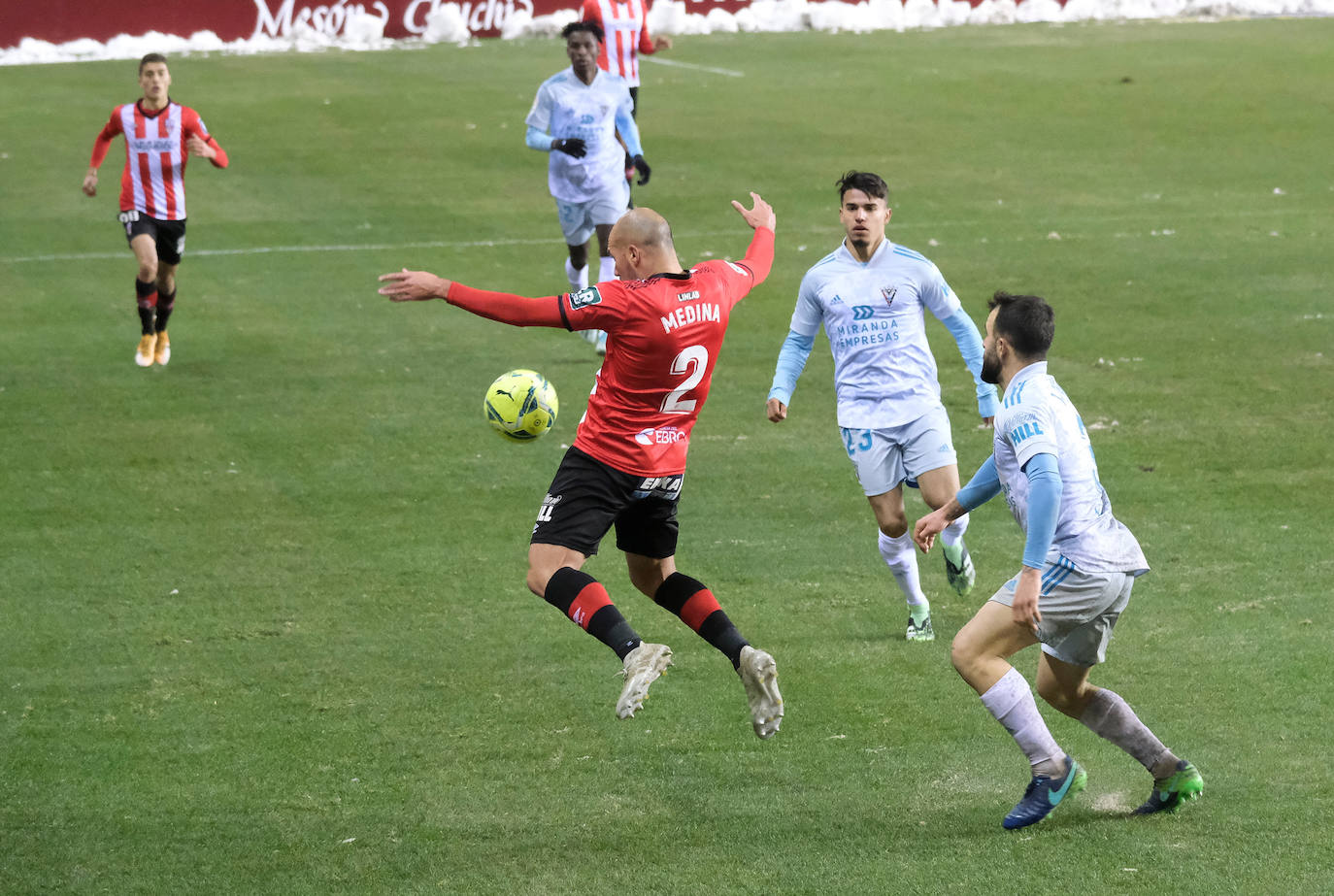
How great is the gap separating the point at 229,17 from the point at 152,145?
55.9ft

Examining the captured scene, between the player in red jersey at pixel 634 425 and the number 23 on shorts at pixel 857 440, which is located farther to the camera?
the number 23 on shorts at pixel 857 440

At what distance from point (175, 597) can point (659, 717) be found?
3297mm

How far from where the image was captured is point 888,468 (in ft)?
28.7

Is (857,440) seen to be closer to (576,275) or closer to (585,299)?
(585,299)

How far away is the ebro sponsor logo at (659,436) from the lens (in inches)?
279

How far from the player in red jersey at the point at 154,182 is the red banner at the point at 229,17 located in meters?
16.2

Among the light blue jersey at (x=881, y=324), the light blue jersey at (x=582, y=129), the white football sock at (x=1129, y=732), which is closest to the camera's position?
the white football sock at (x=1129, y=732)

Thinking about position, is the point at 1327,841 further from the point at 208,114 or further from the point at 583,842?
the point at 208,114

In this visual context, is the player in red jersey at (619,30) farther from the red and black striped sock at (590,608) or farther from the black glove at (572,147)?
the red and black striped sock at (590,608)

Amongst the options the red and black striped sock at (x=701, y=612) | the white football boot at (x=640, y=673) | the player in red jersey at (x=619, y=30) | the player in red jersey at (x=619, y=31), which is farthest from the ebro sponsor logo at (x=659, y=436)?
the player in red jersey at (x=619, y=30)

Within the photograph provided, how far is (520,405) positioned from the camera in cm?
789


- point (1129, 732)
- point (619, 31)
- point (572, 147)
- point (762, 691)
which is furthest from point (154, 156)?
point (1129, 732)

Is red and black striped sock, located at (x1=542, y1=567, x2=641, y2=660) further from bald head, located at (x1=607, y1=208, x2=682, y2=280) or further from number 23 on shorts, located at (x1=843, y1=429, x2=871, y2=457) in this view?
number 23 on shorts, located at (x1=843, y1=429, x2=871, y2=457)

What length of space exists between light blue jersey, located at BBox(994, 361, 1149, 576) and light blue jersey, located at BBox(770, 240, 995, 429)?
2471mm
